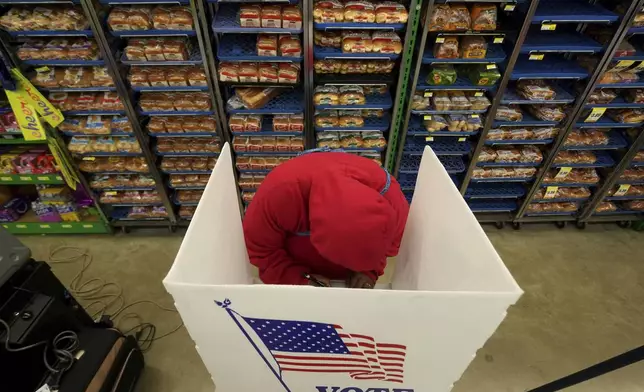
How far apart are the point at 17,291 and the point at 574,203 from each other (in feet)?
11.9

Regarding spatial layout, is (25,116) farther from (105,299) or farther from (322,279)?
(322,279)

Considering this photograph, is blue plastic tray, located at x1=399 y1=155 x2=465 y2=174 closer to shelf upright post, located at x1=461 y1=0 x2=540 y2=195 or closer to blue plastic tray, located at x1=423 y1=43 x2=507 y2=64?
shelf upright post, located at x1=461 y1=0 x2=540 y2=195

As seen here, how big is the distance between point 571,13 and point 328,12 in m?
1.36

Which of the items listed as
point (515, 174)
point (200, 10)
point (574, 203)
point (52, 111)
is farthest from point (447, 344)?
point (574, 203)

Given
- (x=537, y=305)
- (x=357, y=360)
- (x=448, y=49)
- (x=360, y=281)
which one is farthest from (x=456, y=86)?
(x=357, y=360)

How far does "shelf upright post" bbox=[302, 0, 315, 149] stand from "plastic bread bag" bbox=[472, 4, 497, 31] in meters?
0.91

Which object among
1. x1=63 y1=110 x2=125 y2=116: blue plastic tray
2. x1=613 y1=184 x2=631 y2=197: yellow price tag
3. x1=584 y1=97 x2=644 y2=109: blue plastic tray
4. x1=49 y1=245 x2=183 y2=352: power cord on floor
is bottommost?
x1=49 y1=245 x2=183 y2=352: power cord on floor

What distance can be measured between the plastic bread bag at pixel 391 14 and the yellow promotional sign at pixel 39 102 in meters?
2.01

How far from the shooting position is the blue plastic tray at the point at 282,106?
2307 mm

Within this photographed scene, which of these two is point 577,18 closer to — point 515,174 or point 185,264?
point 515,174

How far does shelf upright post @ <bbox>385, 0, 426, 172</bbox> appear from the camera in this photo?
6.40 feet

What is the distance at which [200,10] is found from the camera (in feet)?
6.37

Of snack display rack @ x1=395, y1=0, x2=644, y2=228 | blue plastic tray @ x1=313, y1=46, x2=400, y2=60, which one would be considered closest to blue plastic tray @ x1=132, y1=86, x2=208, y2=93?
blue plastic tray @ x1=313, y1=46, x2=400, y2=60

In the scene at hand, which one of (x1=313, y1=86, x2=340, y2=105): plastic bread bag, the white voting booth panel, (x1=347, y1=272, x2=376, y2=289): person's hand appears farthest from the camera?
(x1=313, y1=86, x2=340, y2=105): plastic bread bag
